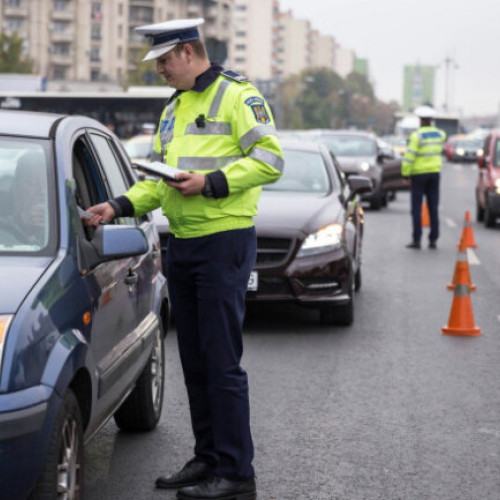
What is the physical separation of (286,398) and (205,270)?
8.70ft

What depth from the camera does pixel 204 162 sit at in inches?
202

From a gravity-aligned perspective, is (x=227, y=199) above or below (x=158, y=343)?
above

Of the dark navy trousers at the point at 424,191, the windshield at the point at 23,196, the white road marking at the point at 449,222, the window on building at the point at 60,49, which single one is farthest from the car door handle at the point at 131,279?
the window on building at the point at 60,49

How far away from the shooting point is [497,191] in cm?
2377

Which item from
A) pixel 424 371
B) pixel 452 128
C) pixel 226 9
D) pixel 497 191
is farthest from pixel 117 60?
pixel 424 371

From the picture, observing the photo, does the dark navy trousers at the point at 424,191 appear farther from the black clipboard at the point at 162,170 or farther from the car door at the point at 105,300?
the black clipboard at the point at 162,170

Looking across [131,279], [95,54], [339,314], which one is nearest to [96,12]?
[95,54]

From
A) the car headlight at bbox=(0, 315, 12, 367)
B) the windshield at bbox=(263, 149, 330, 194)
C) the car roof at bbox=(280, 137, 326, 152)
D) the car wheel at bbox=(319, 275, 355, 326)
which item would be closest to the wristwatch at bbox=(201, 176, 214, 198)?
the car headlight at bbox=(0, 315, 12, 367)

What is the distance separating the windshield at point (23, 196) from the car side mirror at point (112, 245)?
7.2 inches

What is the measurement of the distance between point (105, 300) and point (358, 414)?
2530 millimetres

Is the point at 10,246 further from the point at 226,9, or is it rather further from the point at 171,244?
the point at 226,9

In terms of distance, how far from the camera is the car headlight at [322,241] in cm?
1030

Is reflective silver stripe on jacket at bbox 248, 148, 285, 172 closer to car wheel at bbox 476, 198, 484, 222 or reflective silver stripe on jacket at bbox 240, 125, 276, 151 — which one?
reflective silver stripe on jacket at bbox 240, 125, 276, 151

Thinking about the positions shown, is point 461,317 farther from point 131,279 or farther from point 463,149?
point 463,149
